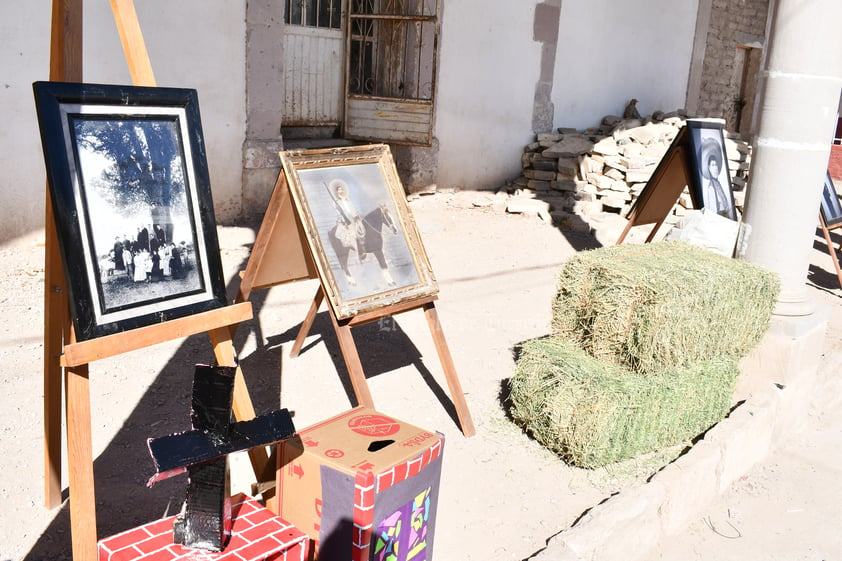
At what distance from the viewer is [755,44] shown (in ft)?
47.1

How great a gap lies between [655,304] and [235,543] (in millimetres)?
2124

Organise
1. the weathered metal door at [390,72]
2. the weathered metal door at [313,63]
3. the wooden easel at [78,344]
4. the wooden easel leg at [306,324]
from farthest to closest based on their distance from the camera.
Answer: the weathered metal door at [390,72]
the weathered metal door at [313,63]
the wooden easel leg at [306,324]
the wooden easel at [78,344]

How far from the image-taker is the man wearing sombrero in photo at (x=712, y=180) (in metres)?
5.70

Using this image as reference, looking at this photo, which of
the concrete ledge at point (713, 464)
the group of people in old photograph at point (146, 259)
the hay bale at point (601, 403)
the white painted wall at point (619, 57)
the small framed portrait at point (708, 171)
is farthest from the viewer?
the white painted wall at point (619, 57)

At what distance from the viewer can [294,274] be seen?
3764mm

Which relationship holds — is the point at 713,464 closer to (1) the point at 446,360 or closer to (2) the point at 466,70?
(1) the point at 446,360

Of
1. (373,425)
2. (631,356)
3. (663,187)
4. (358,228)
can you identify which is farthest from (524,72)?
(373,425)

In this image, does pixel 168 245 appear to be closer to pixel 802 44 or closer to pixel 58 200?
pixel 58 200

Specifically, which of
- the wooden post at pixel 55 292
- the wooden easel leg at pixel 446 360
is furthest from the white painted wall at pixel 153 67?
the wooden easel leg at pixel 446 360

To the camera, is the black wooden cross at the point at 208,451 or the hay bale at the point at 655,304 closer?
the black wooden cross at the point at 208,451

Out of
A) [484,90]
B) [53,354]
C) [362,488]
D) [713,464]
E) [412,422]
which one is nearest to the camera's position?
[362,488]

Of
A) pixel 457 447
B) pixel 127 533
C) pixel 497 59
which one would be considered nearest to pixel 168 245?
pixel 127 533

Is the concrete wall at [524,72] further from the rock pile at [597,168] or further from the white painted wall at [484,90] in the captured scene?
the rock pile at [597,168]

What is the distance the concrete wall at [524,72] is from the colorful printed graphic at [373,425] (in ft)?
22.3
